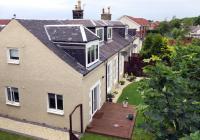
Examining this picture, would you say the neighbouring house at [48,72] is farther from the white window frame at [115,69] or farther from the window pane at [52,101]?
the white window frame at [115,69]

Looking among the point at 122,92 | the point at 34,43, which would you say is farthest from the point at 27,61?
the point at 122,92

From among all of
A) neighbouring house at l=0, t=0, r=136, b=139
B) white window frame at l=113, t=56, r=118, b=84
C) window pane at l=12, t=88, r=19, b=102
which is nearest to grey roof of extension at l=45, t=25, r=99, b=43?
neighbouring house at l=0, t=0, r=136, b=139

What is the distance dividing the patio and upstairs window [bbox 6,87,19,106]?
673cm

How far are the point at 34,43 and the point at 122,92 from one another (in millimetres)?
14014

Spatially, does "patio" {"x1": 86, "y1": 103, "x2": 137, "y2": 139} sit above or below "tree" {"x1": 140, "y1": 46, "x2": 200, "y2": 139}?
below

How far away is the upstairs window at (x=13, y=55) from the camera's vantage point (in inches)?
718

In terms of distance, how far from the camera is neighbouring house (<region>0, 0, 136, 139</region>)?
16.7 meters

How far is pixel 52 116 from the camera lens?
1778 centimetres

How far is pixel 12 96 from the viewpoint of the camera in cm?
1945

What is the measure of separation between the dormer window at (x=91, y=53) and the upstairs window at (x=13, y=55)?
5746 mm

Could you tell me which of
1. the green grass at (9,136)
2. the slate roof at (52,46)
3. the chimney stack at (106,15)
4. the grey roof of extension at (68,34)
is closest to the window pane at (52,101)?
the green grass at (9,136)

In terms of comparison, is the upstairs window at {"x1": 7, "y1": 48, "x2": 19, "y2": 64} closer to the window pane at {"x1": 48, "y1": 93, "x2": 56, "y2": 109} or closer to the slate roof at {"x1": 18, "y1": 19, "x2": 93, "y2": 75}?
the slate roof at {"x1": 18, "y1": 19, "x2": 93, "y2": 75}

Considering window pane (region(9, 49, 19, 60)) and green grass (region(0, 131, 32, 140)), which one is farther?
window pane (region(9, 49, 19, 60))

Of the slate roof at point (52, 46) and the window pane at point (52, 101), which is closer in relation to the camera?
the slate roof at point (52, 46)
